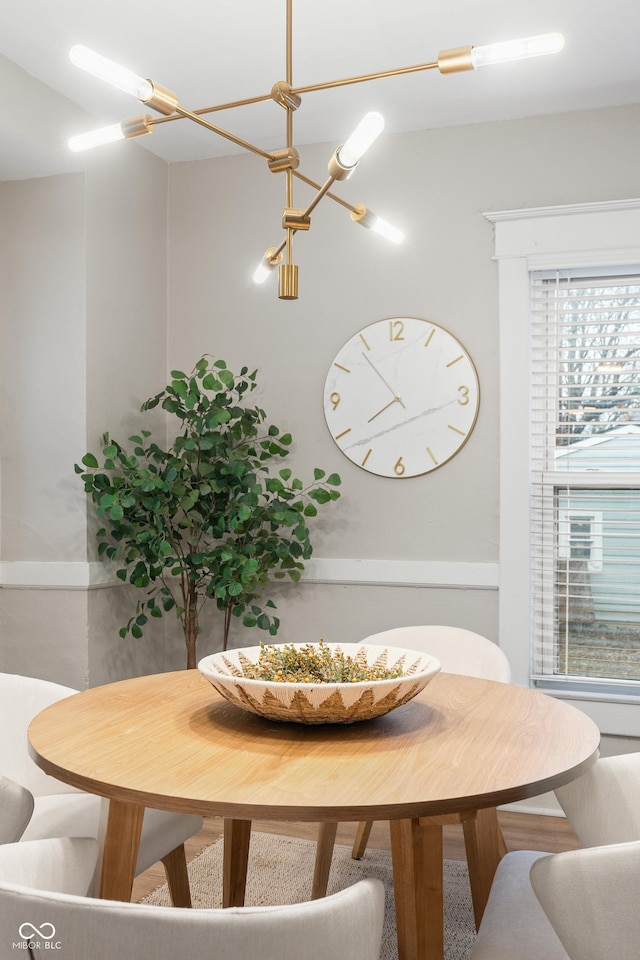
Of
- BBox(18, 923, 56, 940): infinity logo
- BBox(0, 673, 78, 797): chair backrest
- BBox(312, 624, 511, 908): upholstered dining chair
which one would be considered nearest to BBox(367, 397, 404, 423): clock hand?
BBox(312, 624, 511, 908): upholstered dining chair

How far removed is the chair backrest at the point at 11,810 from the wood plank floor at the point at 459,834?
4.91 feet

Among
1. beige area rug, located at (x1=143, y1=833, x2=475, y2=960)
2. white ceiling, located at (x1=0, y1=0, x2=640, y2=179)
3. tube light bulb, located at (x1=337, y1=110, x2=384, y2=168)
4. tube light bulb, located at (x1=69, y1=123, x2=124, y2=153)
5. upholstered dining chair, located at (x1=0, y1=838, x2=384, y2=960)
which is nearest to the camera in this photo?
upholstered dining chair, located at (x1=0, y1=838, x2=384, y2=960)

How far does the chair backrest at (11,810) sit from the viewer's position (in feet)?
4.74

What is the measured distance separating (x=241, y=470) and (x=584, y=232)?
156 cm

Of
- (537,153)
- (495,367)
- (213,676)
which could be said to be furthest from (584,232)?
(213,676)

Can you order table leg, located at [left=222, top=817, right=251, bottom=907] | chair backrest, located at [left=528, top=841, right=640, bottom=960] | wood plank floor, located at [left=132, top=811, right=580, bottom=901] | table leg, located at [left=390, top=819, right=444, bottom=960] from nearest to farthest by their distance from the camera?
chair backrest, located at [left=528, top=841, right=640, bottom=960]
table leg, located at [left=390, top=819, right=444, bottom=960]
table leg, located at [left=222, top=817, right=251, bottom=907]
wood plank floor, located at [left=132, top=811, right=580, bottom=901]

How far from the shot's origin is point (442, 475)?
339cm

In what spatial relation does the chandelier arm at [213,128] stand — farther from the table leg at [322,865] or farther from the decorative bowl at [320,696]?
the table leg at [322,865]

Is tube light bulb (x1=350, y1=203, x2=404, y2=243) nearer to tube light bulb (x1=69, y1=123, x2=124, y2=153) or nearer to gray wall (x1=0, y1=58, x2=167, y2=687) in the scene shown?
tube light bulb (x1=69, y1=123, x2=124, y2=153)

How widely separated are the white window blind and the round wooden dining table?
1380 mm

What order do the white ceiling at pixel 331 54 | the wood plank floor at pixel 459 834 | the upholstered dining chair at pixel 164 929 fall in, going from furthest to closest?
the wood plank floor at pixel 459 834 → the white ceiling at pixel 331 54 → the upholstered dining chair at pixel 164 929

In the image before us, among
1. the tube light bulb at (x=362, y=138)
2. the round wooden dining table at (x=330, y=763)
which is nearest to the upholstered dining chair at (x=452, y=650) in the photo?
the round wooden dining table at (x=330, y=763)

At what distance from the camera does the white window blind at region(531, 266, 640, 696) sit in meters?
3.22

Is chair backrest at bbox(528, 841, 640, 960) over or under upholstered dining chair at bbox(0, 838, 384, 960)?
under
